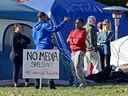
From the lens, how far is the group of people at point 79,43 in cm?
1565

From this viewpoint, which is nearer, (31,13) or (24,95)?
(24,95)

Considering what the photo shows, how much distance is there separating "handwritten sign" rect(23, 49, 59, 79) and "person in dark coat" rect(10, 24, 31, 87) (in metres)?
1.10

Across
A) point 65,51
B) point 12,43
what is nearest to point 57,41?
point 65,51

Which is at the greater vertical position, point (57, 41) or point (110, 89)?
point (57, 41)

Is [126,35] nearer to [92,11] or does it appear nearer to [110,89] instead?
[92,11]

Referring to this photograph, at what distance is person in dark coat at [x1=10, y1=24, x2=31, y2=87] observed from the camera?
16.8 meters

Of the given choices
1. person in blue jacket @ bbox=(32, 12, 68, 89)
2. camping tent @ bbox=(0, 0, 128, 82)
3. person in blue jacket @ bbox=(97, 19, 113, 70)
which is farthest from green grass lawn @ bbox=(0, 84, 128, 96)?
person in blue jacket @ bbox=(97, 19, 113, 70)

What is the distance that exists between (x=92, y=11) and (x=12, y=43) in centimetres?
362

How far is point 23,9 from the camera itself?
17938 mm

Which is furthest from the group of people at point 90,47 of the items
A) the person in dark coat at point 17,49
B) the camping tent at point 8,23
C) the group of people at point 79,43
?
the camping tent at point 8,23

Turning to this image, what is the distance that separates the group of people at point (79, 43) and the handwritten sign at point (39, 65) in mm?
205

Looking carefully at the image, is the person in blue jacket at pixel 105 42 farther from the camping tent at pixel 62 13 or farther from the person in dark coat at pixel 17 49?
the person in dark coat at pixel 17 49

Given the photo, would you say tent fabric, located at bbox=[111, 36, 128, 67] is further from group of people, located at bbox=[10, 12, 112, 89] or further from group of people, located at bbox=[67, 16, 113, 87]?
group of people, located at bbox=[10, 12, 112, 89]

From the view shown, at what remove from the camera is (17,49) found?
16859 millimetres
